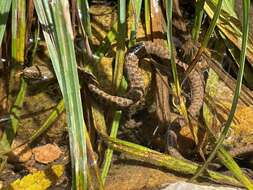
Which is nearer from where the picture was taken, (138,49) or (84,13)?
(84,13)

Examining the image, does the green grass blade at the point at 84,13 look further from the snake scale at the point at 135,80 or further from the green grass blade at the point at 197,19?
the green grass blade at the point at 197,19

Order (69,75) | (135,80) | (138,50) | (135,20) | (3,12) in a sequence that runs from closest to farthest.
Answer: (69,75) → (3,12) → (135,20) → (135,80) → (138,50)

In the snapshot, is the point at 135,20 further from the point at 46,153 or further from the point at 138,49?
the point at 46,153

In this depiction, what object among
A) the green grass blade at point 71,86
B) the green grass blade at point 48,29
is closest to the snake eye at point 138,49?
the green grass blade at point 48,29

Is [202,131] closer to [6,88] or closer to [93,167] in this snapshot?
[93,167]

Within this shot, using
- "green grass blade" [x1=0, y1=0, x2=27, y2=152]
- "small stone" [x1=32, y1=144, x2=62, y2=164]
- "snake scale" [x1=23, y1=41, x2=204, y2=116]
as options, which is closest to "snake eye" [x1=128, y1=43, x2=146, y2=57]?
"snake scale" [x1=23, y1=41, x2=204, y2=116]

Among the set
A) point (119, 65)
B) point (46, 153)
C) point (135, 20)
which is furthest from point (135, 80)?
point (46, 153)

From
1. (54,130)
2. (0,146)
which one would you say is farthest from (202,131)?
(0,146)
